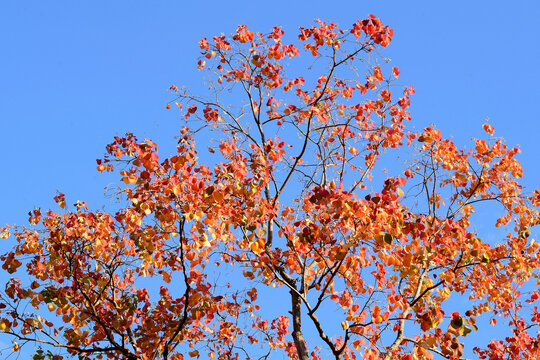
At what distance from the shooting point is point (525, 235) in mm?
9492

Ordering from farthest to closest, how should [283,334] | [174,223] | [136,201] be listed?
1. [283,334]
2. [174,223]
3. [136,201]

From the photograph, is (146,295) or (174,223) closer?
(174,223)

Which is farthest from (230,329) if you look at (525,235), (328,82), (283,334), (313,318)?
(525,235)

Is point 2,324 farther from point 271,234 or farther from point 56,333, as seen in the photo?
point 271,234

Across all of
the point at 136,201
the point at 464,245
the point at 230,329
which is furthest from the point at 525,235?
the point at 136,201

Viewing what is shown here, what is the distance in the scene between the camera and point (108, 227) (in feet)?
27.7

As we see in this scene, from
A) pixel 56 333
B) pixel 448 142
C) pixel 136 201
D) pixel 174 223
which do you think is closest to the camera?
pixel 136 201

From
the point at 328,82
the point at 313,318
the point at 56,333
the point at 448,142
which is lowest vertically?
the point at 313,318

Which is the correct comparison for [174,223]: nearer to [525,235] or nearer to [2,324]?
[2,324]

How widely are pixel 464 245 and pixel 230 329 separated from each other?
13.8 feet

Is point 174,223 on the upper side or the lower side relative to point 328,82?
lower

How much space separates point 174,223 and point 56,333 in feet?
10.0

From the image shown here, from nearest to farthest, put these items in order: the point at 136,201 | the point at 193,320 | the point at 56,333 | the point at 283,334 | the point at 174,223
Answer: the point at 136,201 → the point at 174,223 → the point at 193,320 → the point at 56,333 → the point at 283,334

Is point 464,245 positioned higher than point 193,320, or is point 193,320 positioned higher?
point 464,245
